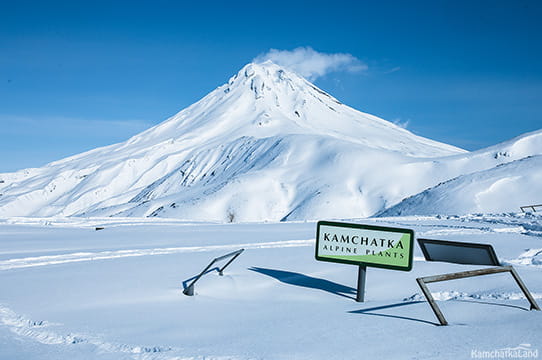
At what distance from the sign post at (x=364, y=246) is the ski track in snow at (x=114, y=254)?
5.02 m

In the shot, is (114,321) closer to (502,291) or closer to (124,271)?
(124,271)

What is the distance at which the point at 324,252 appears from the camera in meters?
6.00

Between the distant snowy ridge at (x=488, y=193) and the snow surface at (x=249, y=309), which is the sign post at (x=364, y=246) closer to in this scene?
the snow surface at (x=249, y=309)

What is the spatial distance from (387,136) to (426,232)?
12265 centimetres

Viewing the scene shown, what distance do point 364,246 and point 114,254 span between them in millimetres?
6201

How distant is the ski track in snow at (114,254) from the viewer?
9.13 meters

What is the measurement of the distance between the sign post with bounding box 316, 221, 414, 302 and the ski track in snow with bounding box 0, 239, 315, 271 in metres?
5.02

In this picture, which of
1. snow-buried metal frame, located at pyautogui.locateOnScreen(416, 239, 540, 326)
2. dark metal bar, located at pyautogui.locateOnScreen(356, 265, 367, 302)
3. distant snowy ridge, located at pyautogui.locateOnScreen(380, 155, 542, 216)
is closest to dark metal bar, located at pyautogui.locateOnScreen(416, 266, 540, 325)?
snow-buried metal frame, located at pyautogui.locateOnScreen(416, 239, 540, 326)

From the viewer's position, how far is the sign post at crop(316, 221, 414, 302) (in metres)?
5.58

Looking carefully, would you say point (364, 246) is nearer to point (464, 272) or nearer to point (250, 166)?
point (464, 272)

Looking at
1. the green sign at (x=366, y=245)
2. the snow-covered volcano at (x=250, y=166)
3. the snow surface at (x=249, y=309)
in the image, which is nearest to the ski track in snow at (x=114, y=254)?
the snow surface at (x=249, y=309)

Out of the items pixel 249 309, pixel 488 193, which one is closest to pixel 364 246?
pixel 249 309

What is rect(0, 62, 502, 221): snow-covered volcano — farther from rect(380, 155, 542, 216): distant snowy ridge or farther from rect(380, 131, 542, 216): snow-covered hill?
rect(380, 155, 542, 216): distant snowy ridge

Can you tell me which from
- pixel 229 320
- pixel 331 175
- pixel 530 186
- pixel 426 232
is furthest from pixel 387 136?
pixel 229 320
